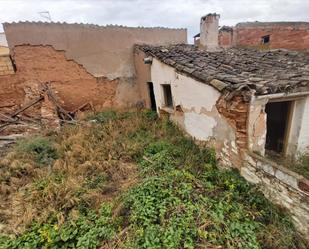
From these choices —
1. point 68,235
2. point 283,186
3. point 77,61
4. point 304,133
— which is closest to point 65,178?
point 68,235

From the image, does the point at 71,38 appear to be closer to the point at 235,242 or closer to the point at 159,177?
the point at 159,177

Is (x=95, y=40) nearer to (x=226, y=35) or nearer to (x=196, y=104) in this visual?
(x=196, y=104)

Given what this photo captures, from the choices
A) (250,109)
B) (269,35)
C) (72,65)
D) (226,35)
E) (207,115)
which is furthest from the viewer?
(226,35)

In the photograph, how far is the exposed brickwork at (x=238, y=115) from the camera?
4.07 m

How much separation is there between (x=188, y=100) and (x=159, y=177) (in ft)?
8.42

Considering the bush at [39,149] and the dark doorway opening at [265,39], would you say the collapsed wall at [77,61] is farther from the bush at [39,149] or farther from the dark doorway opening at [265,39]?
the dark doorway opening at [265,39]

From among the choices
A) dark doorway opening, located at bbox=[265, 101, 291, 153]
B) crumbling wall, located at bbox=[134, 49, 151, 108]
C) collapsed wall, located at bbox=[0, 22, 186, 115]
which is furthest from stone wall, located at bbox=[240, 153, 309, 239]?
collapsed wall, located at bbox=[0, 22, 186, 115]

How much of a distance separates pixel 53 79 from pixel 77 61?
114 cm

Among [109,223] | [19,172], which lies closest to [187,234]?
[109,223]

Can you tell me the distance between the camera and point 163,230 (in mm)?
3178

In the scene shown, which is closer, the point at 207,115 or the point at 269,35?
the point at 207,115

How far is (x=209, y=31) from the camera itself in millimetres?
7746

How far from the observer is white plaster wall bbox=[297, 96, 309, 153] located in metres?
4.91

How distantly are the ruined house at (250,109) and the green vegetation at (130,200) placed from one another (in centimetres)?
42
